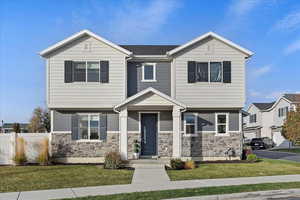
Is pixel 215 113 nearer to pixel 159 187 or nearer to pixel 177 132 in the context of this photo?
pixel 177 132

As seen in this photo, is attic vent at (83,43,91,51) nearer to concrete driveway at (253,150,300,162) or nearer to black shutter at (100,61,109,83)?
black shutter at (100,61,109,83)

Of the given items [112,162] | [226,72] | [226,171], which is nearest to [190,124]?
[226,72]

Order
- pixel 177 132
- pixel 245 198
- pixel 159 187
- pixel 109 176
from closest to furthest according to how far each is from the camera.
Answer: pixel 245 198 < pixel 159 187 < pixel 109 176 < pixel 177 132

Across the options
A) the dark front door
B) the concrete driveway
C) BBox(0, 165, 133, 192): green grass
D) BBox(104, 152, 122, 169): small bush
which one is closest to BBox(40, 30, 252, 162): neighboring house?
the dark front door

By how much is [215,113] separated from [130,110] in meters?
4.87

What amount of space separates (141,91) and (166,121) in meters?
2.39

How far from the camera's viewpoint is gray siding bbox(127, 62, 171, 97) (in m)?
23.2

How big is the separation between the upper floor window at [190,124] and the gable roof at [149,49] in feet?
13.2

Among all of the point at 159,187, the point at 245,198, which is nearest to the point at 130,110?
the point at 159,187

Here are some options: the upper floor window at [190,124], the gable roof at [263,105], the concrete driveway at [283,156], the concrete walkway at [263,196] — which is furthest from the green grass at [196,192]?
the gable roof at [263,105]

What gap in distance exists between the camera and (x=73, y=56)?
22500mm

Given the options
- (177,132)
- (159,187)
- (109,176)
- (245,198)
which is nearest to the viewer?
(245,198)

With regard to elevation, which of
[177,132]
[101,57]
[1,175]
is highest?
[101,57]

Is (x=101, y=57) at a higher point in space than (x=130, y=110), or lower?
higher
